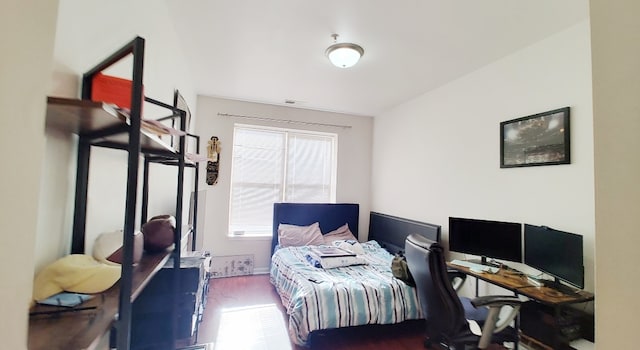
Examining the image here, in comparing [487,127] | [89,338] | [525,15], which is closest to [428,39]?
[525,15]

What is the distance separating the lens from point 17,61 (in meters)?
0.41

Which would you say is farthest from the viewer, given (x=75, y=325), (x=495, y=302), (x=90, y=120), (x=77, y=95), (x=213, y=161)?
(x=213, y=161)

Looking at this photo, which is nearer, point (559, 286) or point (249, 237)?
point (559, 286)

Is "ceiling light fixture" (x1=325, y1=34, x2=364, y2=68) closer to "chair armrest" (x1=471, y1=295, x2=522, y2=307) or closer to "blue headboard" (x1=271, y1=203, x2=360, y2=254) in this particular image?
"chair armrest" (x1=471, y1=295, x2=522, y2=307)

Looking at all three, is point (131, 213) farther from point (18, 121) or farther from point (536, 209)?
point (536, 209)

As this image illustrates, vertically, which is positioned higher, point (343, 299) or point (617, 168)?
point (617, 168)

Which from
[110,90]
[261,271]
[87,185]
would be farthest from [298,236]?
[110,90]

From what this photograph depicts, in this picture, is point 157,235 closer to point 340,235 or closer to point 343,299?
point 343,299

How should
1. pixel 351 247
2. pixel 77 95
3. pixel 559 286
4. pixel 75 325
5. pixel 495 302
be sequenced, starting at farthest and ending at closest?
pixel 351 247 → pixel 559 286 → pixel 495 302 → pixel 77 95 → pixel 75 325

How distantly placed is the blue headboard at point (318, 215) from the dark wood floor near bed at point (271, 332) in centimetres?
119

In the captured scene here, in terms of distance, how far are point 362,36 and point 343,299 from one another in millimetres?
2250

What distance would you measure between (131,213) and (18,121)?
0.45 metres

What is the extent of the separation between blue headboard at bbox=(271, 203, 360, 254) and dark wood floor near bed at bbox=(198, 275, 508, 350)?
3.92 ft

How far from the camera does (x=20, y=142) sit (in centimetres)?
42
